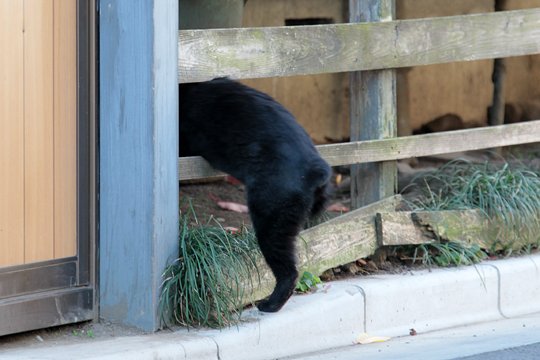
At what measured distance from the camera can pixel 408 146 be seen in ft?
22.1

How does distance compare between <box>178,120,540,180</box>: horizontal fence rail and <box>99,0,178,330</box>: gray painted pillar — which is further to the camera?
<box>178,120,540,180</box>: horizontal fence rail

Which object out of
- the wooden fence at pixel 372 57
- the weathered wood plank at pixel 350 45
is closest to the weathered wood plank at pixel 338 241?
the wooden fence at pixel 372 57

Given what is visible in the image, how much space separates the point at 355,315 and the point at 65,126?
203cm

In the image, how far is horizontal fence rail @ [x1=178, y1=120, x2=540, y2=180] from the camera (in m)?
5.93

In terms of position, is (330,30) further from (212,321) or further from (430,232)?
(212,321)

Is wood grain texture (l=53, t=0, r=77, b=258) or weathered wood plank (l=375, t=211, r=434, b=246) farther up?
wood grain texture (l=53, t=0, r=77, b=258)

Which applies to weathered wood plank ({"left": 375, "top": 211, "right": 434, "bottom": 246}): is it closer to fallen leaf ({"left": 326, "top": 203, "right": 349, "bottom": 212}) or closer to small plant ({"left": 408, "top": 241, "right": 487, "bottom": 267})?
small plant ({"left": 408, "top": 241, "right": 487, "bottom": 267})

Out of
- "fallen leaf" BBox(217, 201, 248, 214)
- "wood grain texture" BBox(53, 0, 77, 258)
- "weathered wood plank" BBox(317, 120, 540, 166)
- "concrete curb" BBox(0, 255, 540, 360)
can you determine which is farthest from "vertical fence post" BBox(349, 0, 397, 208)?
"wood grain texture" BBox(53, 0, 77, 258)

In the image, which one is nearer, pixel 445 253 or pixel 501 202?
pixel 445 253

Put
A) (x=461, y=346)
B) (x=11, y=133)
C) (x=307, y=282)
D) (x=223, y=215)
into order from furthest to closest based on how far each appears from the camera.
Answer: (x=223, y=215) < (x=307, y=282) < (x=461, y=346) < (x=11, y=133)

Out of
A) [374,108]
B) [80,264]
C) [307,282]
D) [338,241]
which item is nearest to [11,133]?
[80,264]

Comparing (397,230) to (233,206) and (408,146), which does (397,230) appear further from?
(233,206)

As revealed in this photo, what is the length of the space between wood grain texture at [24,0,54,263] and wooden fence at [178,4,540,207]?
2.62ft

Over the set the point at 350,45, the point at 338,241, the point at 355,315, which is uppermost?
the point at 350,45
